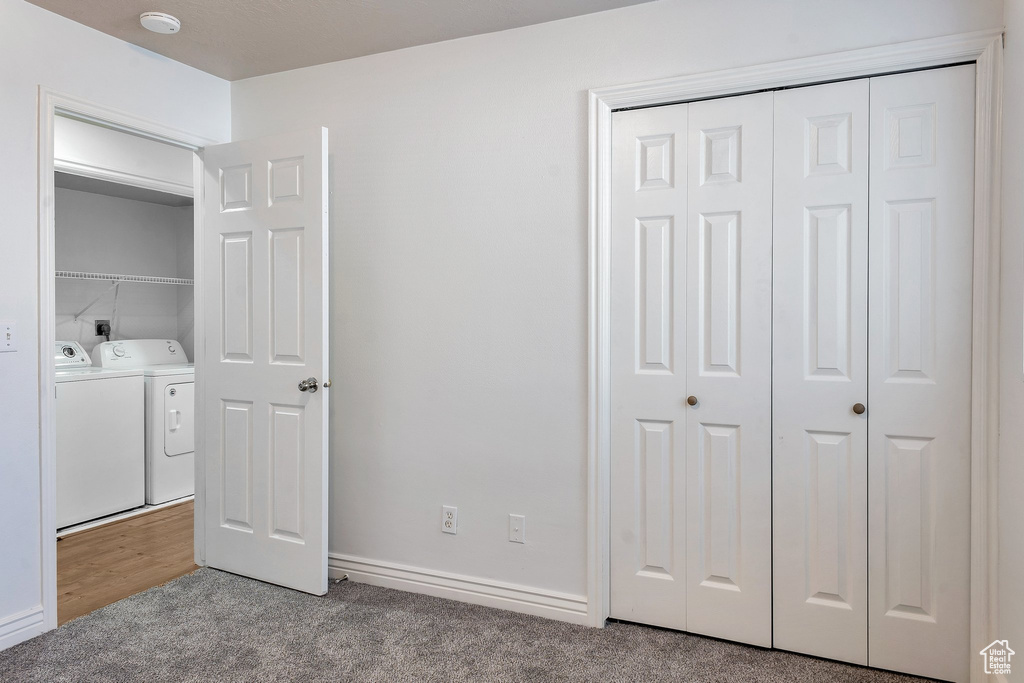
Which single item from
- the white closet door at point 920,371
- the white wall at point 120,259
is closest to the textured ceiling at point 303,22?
the white closet door at point 920,371

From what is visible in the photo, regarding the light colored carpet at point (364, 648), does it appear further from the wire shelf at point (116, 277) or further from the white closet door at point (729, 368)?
the wire shelf at point (116, 277)

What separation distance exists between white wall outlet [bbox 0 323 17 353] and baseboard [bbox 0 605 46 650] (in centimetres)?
95

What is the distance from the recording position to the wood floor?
2.72 meters

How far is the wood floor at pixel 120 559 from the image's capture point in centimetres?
272

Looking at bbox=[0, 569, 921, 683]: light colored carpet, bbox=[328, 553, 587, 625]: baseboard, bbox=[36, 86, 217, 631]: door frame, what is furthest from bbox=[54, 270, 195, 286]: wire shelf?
bbox=[328, 553, 587, 625]: baseboard

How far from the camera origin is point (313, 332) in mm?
2680

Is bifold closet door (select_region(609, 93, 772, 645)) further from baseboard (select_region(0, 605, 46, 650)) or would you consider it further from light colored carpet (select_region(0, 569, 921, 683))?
baseboard (select_region(0, 605, 46, 650))

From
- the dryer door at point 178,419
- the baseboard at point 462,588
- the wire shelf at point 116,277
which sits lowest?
the baseboard at point 462,588

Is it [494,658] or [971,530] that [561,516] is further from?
[971,530]

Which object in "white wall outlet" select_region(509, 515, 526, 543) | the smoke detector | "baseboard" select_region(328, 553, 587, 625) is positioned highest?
the smoke detector

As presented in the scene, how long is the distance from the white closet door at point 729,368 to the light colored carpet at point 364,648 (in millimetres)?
211

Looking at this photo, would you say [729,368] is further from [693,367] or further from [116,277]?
[116,277]

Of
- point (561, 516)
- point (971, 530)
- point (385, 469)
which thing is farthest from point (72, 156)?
point (971, 530)

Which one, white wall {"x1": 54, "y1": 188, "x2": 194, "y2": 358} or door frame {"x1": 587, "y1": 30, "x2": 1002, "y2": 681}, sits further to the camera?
white wall {"x1": 54, "y1": 188, "x2": 194, "y2": 358}
